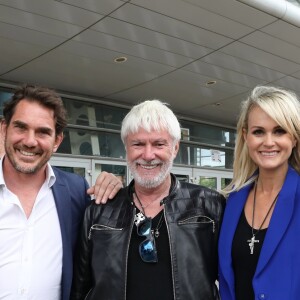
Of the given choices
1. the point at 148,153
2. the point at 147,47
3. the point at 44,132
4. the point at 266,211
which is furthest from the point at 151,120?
the point at 147,47

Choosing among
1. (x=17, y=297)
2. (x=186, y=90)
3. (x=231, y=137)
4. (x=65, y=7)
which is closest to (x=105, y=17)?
(x=65, y=7)

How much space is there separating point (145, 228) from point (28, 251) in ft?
2.03

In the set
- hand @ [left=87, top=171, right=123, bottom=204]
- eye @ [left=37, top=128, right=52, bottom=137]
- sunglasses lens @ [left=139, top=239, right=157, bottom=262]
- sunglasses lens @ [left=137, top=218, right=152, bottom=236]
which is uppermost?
eye @ [left=37, top=128, right=52, bottom=137]

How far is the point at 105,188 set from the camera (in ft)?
8.12

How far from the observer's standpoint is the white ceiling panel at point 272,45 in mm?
6395

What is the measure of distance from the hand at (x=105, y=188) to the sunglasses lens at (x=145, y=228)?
0.29m

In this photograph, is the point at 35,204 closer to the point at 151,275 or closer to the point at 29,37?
the point at 151,275

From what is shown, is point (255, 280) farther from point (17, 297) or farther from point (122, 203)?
point (17, 297)

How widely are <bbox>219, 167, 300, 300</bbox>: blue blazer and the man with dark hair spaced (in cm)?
79

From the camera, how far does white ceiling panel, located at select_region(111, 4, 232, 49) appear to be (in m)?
5.52

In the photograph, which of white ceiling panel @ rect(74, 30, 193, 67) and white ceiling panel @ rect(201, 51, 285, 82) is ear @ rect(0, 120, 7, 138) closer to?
white ceiling panel @ rect(74, 30, 193, 67)

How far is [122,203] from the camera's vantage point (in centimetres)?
239

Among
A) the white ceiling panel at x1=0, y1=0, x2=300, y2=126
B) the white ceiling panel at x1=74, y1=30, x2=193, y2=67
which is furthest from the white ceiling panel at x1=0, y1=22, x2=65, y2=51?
the white ceiling panel at x1=74, y1=30, x2=193, y2=67

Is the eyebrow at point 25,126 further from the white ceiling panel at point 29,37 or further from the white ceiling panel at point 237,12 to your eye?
the white ceiling panel at point 29,37
